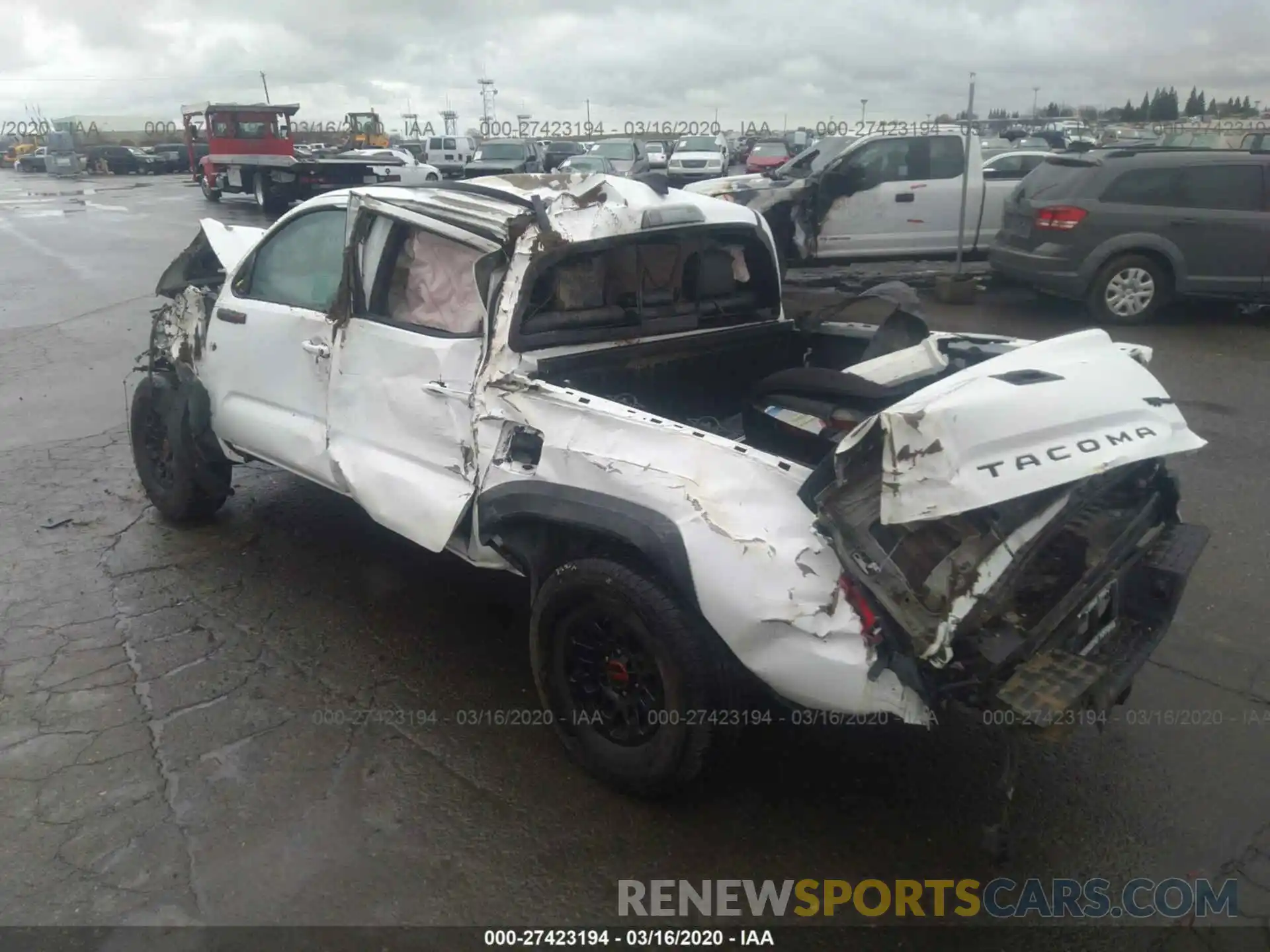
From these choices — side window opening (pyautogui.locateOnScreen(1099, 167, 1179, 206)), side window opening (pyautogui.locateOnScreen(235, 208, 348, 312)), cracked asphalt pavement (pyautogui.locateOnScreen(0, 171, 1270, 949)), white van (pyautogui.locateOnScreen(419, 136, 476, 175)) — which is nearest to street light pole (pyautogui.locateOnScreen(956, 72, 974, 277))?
side window opening (pyautogui.locateOnScreen(1099, 167, 1179, 206))

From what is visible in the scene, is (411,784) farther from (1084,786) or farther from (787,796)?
(1084,786)

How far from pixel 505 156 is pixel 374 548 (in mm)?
22135

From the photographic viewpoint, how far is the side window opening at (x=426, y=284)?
12.0 feet

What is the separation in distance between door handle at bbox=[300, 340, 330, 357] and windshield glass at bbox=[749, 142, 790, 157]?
24.2 metres

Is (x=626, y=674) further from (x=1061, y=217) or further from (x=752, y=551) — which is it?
(x=1061, y=217)

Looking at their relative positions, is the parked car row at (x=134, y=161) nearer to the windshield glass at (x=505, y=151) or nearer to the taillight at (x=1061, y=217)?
the windshield glass at (x=505, y=151)

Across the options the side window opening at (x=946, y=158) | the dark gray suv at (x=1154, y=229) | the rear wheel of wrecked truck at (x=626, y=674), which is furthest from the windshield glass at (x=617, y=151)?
the rear wheel of wrecked truck at (x=626, y=674)

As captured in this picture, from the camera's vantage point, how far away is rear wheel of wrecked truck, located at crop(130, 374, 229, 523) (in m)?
4.93

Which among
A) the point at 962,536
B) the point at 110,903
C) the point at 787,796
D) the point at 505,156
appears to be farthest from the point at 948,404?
the point at 505,156

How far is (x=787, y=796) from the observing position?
3160 millimetres

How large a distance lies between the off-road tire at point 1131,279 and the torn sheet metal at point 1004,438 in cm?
789

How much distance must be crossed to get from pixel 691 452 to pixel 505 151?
24.1m

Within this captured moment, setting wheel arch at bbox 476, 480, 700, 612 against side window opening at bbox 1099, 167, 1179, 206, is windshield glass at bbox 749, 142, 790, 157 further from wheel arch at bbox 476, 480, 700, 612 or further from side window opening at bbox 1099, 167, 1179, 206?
wheel arch at bbox 476, 480, 700, 612

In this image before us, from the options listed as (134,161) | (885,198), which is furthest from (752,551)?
(134,161)
